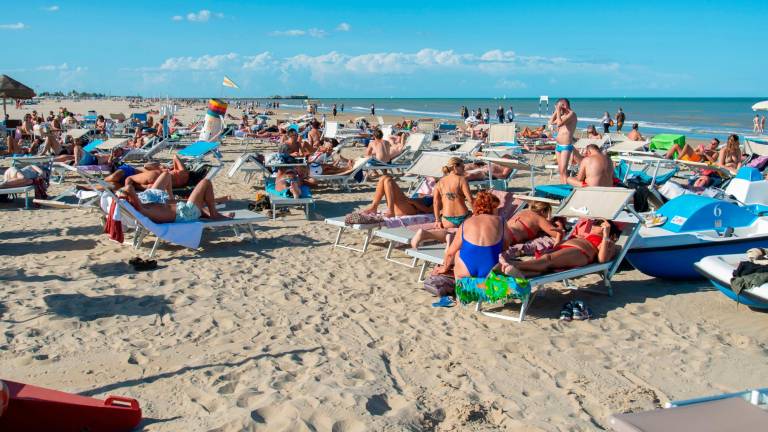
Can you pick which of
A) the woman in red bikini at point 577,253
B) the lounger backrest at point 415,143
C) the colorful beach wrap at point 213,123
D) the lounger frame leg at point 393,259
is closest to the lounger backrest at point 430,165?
the lounger frame leg at point 393,259

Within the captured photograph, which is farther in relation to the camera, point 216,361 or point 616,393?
point 216,361

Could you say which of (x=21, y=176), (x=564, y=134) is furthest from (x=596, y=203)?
(x=21, y=176)

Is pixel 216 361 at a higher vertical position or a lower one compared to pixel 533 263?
lower

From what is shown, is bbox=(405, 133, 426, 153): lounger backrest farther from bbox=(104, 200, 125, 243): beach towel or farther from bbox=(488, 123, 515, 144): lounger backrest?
bbox=(104, 200, 125, 243): beach towel

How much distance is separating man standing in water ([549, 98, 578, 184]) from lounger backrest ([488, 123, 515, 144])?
21.1 ft

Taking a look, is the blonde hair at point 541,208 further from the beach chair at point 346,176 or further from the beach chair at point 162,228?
the beach chair at point 346,176

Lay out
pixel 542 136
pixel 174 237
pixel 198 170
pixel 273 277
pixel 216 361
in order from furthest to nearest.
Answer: pixel 542 136, pixel 198 170, pixel 174 237, pixel 273 277, pixel 216 361

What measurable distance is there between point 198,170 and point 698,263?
6449 mm

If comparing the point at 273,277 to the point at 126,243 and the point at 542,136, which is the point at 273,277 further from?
the point at 542,136

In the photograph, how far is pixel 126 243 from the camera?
20.6 ft

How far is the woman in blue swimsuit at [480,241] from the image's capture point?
4465 mm

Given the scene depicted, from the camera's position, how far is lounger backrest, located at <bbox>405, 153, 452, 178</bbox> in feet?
24.1

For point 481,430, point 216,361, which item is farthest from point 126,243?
point 481,430

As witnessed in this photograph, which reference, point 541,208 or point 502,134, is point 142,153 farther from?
point 541,208
